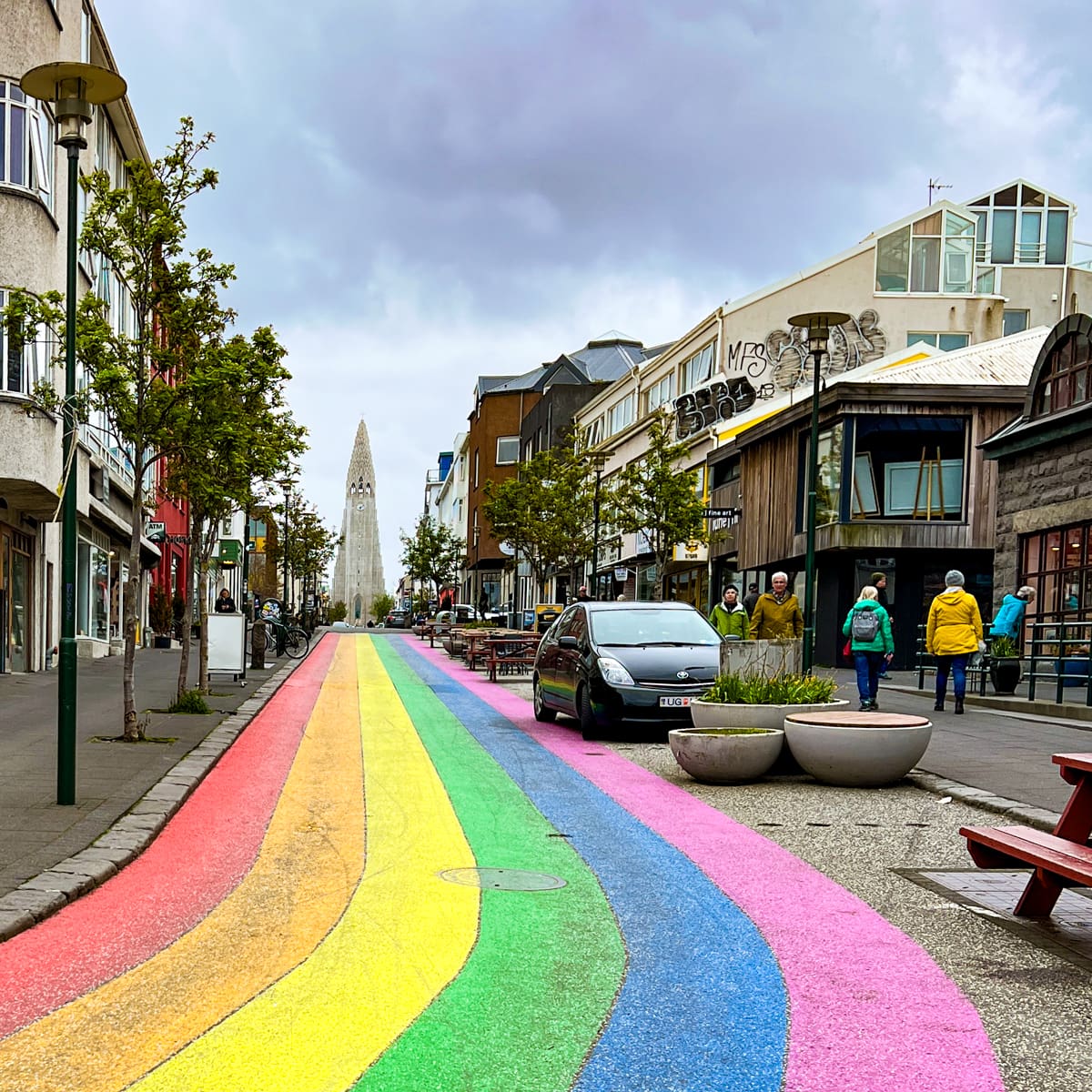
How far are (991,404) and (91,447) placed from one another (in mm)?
21634

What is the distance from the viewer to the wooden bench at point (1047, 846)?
567cm

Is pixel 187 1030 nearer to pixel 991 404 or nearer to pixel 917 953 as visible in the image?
pixel 917 953

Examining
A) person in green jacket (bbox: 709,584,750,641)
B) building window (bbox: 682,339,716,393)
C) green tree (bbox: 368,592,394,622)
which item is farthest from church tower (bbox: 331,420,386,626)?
person in green jacket (bbox: 709,584,750,641)

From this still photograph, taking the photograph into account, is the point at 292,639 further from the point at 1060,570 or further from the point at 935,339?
the point at 935,339

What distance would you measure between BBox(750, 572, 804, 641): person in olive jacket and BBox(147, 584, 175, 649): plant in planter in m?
28.0

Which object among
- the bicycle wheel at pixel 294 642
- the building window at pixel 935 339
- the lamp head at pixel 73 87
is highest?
the building window at pixel 935 339

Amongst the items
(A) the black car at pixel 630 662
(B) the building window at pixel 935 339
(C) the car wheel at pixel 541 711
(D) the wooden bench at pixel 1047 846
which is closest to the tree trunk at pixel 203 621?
(C) the car wheel at pixel 541 711

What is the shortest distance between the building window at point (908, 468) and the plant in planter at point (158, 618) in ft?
72.6

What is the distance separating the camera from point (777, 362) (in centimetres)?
4622

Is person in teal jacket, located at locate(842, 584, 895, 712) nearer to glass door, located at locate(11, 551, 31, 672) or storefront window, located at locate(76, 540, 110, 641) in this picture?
glass door, located at locate(11, 551, 31, 672)

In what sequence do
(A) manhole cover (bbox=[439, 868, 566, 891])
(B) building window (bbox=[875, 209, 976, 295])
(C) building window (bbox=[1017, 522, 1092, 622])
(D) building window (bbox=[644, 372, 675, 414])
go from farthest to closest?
1. (D) building window (bbox=[644, 372, 675, 414])
2. (B) building window (bbox=[875, 209, 976, 295])
3. (C) building window (bbox=[1017, 522, 1092, 622])
4. (A) manhole cover (bbox=[439, 868, 566, 891])

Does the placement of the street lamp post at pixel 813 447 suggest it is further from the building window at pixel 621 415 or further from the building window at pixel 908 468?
the building window at pixel 621 415

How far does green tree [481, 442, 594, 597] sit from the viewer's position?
43.5m

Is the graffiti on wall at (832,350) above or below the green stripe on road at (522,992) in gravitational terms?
above
